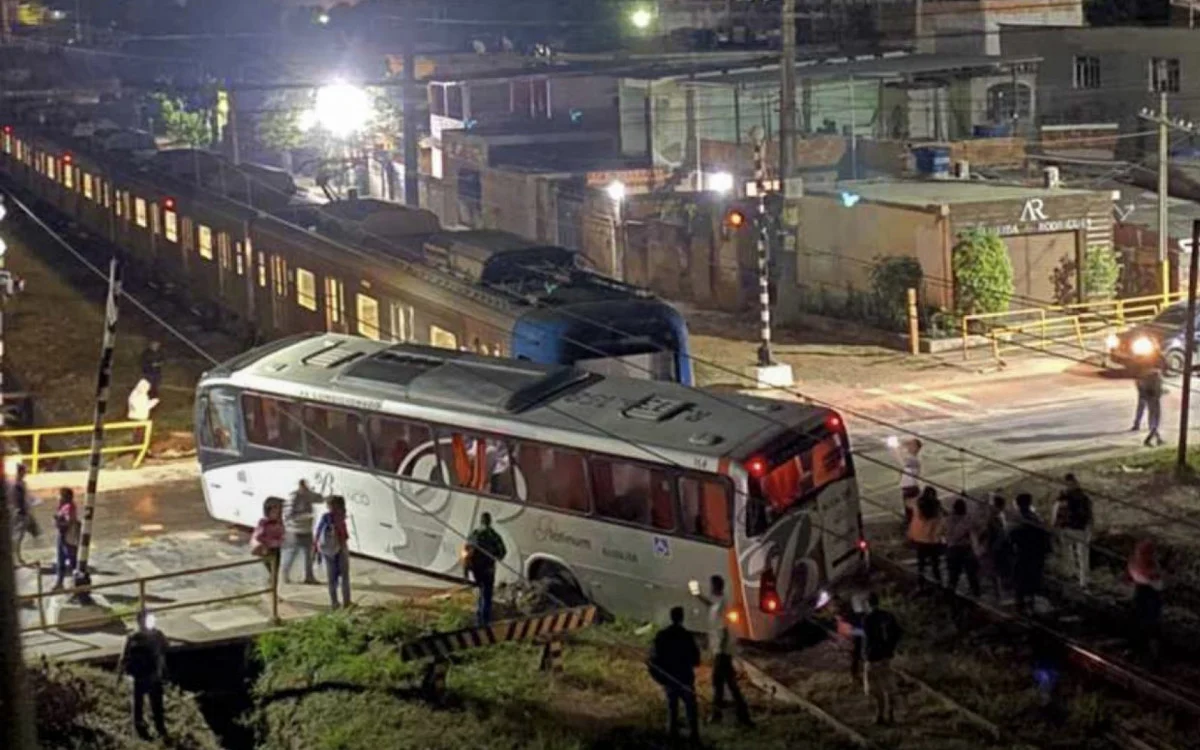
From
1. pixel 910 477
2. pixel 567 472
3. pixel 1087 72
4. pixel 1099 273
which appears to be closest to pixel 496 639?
pixel 567 472

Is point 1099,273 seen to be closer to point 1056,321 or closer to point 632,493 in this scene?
point 1056,321

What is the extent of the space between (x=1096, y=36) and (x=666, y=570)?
41859 mm

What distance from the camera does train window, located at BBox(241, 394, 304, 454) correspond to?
69.2 ft

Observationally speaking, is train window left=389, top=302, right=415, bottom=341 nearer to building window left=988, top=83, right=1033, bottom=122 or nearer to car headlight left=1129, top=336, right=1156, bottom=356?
car headlight left=1129, top=336, right=1156, bottom=356

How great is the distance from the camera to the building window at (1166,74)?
173 ft

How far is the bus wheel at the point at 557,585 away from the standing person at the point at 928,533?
3428 millimetres

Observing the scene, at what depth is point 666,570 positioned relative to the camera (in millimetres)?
17406

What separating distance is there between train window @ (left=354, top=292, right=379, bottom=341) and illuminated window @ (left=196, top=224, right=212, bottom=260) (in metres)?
10.7

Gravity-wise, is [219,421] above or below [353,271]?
below

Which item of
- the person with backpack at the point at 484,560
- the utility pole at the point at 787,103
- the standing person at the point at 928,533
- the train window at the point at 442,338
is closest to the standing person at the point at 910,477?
the standing person at the point at 928,533

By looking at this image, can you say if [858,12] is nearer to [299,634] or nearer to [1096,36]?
[1096,36]

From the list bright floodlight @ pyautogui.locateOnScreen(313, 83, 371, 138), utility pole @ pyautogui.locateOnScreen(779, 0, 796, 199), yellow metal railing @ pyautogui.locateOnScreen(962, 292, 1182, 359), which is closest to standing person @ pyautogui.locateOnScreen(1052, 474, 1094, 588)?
yellow metal railing @ pyautogui.locateOnScreen(962, 292, 1182, 359)

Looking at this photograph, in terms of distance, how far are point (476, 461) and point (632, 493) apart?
214cm

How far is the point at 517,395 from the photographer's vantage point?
1888cm
